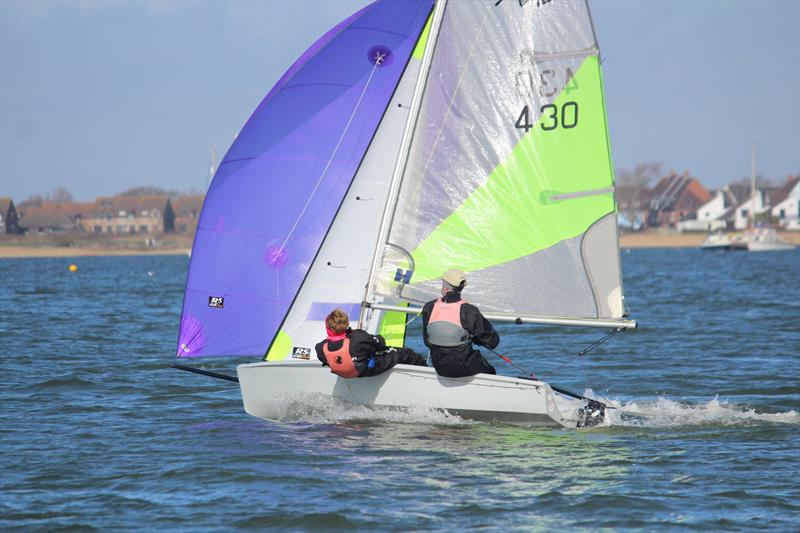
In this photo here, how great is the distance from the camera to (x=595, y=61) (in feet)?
32.4

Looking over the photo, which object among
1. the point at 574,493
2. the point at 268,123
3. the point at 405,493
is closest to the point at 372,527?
the point at 405,493

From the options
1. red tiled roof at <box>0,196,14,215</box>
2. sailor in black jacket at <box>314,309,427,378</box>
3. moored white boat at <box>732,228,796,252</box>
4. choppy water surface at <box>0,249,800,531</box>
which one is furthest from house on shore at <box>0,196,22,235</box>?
sailor in black jacket at <box>314,309,427,378</box>

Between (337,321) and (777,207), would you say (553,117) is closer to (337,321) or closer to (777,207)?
(337,321)

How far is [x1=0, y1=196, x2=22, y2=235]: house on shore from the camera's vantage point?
113438 mm

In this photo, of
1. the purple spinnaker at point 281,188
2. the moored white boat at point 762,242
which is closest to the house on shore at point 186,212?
the moored white boat at point 762,242

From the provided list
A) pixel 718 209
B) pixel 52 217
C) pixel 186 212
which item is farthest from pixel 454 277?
pixel 186 212

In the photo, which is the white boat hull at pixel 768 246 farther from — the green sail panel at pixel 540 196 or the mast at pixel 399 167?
the mast at pixel 399 167

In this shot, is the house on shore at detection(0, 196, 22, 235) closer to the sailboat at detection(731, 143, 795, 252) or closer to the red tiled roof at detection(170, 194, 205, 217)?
the red tiled roof at detection(170, 194, 205, 217)

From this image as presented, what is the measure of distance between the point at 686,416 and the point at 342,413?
327cm

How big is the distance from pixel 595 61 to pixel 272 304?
3602 mm

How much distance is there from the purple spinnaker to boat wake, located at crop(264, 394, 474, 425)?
2.21 feet

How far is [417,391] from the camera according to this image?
9766mm

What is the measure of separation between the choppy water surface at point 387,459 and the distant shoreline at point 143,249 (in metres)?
90.7

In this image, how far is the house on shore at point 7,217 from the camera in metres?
113
